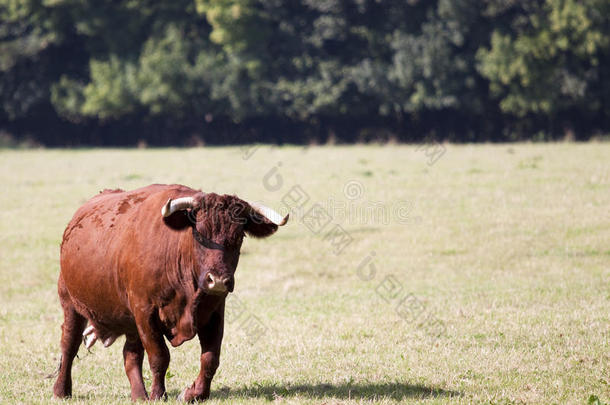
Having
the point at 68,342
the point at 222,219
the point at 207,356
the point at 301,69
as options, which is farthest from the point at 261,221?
the point at 301,69

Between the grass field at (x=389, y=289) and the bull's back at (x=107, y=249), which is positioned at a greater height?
the bull's back at (x=107, y=249)

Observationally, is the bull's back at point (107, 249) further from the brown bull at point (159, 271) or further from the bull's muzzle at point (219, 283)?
the bull's muzzle at point (219, 283)

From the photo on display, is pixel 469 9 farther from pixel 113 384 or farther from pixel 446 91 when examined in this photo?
pixel 113 384

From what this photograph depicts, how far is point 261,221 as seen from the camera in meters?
7.61

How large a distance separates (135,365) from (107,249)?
1.09 meters

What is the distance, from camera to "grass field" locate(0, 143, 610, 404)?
879 cm

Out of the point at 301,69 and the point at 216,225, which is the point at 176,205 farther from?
the point at 301,69

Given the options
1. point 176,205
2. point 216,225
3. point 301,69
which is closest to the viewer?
point 216,225

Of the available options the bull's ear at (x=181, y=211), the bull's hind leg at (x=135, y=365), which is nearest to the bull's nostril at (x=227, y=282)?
the bull's ear at (x=181, y=211)

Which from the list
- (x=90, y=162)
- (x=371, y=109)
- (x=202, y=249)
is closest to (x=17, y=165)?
(x=90, y=162)

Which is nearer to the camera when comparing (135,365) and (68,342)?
(135,365)

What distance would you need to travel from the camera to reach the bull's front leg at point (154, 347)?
763 centimetres

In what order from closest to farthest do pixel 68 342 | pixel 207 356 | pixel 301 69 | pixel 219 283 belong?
pixel 219 283
pixel 207 356
pixel 68 342
pixel 301 69

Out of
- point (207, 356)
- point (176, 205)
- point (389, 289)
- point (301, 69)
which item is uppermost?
point (176, 205)
